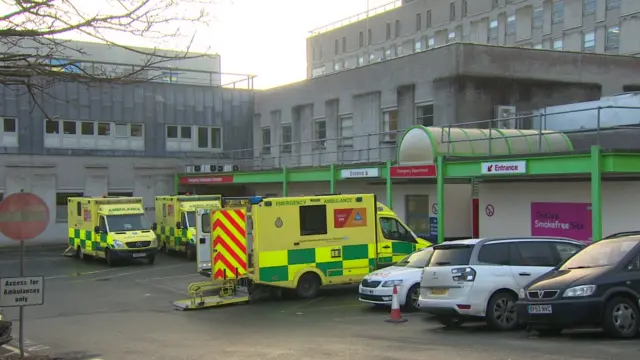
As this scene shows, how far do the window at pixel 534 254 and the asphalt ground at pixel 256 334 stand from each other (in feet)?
4.47

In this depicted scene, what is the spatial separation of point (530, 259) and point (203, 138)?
106 feet

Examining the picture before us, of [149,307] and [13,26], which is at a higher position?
[13,26]

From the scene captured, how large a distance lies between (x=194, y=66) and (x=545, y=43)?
34.3m

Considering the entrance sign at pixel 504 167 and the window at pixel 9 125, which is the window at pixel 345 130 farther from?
the window at pixel 9 125

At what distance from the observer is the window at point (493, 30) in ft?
225

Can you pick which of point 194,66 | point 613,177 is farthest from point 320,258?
point 194,66

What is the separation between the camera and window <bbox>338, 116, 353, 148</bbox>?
3241 centimetres

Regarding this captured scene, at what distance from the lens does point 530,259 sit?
1184cm

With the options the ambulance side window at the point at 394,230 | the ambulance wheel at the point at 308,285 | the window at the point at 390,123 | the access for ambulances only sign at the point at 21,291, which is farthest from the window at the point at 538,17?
the access for ambulances only sign at the point at 21,291

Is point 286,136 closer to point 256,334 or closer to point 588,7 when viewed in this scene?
point 256,334

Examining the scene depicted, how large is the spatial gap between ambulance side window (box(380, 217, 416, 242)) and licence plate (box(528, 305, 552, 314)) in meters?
8.16

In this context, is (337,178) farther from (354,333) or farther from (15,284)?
(15,284)

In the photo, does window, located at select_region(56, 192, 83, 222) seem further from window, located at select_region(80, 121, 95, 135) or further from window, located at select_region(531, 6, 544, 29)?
window, located at select_region(531, 6, 544, 29)

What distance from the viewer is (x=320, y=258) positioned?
17.0 meters
